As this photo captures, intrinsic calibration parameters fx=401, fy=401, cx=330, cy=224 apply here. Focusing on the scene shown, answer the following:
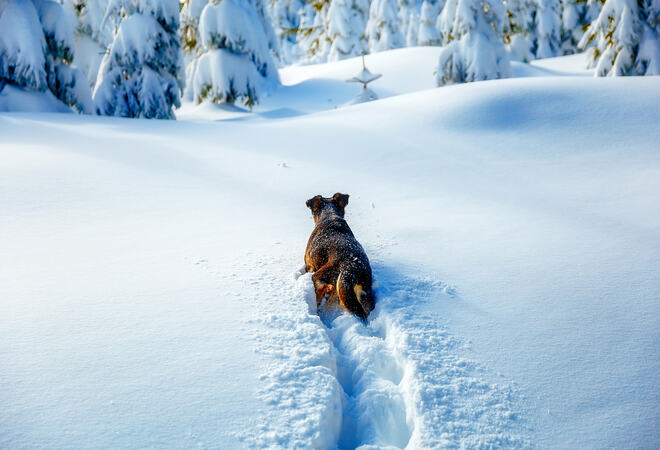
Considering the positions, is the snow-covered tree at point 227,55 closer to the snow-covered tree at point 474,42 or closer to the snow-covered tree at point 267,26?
the snow-covered tree at point 267,26

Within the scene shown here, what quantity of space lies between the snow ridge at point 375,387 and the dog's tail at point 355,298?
0.21 feet

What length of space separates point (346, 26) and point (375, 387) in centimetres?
2882

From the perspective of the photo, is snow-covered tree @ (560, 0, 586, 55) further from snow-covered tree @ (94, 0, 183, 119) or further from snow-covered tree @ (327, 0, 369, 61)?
snow-covered tree @ (94, 0, 183, 119)

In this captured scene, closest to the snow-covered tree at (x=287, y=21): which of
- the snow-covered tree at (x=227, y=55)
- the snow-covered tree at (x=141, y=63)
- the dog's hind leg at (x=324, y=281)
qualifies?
the snow-covered tree at (x=227, y=55)

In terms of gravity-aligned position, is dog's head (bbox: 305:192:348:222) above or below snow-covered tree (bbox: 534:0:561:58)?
below

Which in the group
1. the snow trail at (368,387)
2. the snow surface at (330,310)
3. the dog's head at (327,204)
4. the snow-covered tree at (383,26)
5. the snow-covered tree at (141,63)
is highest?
the snow-covered tree at (383,26)

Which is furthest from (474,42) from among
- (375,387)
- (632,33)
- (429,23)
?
(375,387)

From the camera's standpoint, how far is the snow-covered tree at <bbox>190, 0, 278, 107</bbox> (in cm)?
1373

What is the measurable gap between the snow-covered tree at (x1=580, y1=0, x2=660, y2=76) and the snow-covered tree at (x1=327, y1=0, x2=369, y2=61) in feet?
54.9

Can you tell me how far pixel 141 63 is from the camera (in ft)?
36.9

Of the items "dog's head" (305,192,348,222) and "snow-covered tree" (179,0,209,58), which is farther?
"snow-covered tree" (179,0,209,58)

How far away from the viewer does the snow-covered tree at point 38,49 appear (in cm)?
890

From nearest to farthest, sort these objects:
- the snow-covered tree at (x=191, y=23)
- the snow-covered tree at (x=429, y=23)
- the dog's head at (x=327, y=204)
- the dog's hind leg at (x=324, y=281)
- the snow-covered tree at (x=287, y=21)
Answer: the dog's hind leg at (x=324, y=281) < the dog's head at (x=327, y=204) < the snow-covered tree at (x=191, y=23) < the snow-covered tree at (x=429, y=23) < the snow-covered tree at (x=287, y=21)

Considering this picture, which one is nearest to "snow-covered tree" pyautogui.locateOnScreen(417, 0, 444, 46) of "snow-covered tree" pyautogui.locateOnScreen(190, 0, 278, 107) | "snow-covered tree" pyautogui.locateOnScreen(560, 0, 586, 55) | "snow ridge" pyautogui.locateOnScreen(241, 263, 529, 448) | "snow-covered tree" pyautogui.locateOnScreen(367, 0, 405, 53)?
"snow-covered tree" pyautogui.locateOnScreen(367, 0, 405, 53)
